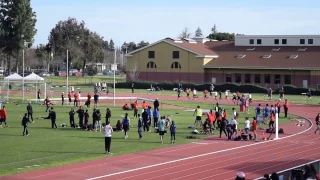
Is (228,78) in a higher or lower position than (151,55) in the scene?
lower

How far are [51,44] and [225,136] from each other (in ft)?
324

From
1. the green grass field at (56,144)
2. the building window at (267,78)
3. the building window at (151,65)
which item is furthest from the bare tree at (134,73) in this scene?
the green grass field at (56,144)

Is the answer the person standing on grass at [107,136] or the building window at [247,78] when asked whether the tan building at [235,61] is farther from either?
the person standing on grass at [107,136]

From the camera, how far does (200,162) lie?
2425cm

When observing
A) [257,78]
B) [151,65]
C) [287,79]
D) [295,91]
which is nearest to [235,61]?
[257,78]

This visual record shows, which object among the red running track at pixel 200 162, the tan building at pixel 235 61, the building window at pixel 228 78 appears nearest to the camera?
the red running track at pixel 200 162

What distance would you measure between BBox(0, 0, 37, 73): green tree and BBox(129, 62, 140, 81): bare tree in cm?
1792

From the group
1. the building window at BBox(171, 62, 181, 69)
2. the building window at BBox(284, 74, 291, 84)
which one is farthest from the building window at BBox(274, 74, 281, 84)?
the building window at BBox(171, 62, 181, 69)

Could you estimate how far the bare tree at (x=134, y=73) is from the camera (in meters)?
93.2

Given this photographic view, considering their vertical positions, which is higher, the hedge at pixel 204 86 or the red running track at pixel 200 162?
the hedge at pixel 204 86

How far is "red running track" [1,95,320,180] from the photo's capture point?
2138cm

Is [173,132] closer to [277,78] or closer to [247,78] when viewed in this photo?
[277,78]

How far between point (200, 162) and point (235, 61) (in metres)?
64.2

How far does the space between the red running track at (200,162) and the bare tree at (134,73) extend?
62.4 meters
